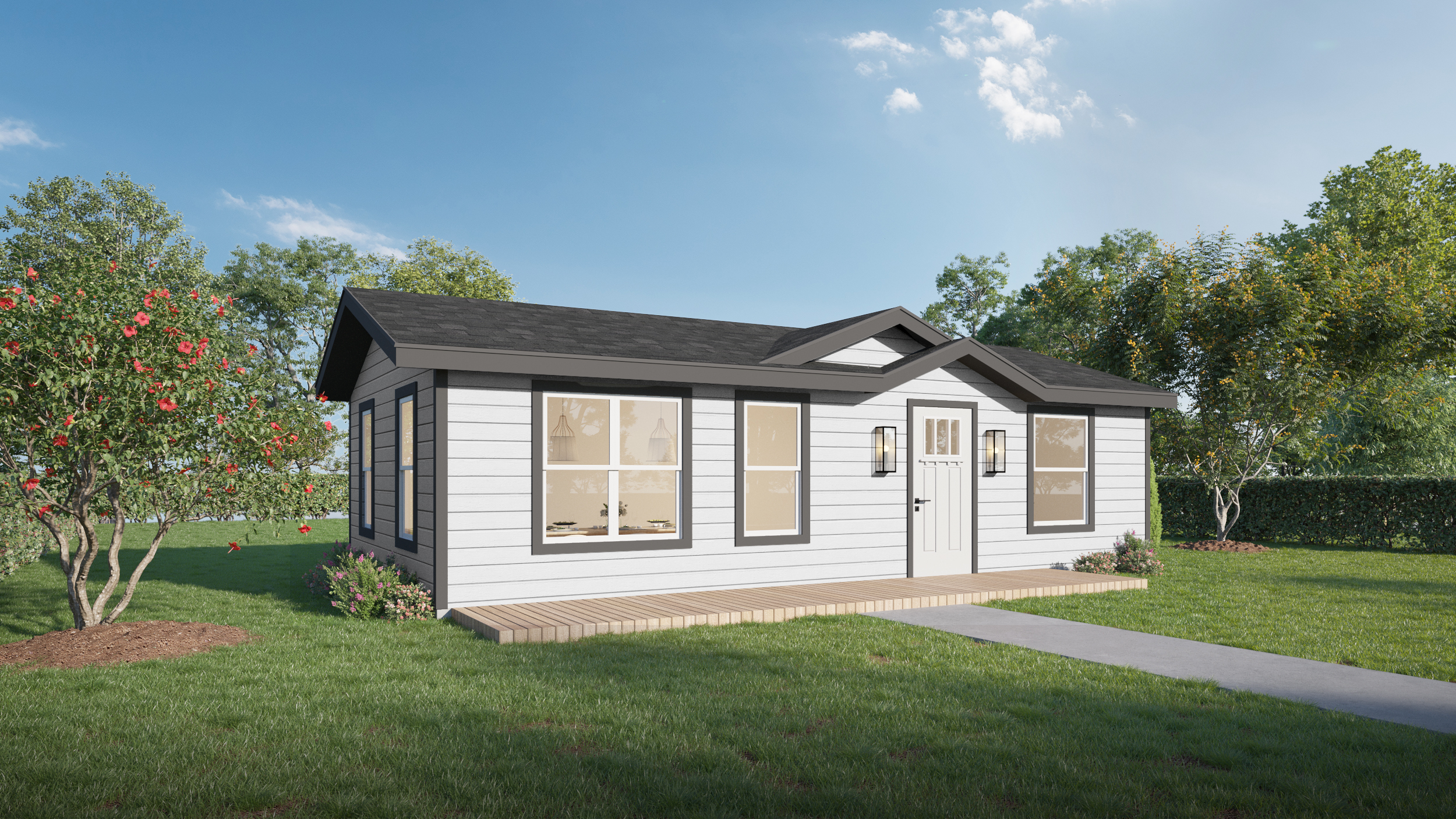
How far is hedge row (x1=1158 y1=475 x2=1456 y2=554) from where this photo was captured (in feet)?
56.6

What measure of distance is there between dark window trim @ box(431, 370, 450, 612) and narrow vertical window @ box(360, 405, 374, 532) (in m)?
3.20

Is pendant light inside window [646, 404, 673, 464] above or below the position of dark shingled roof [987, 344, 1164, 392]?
below

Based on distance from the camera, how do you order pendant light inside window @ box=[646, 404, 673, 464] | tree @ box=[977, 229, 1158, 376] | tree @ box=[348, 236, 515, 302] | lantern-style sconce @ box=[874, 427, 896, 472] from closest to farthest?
lantern-style sconce @ box=[874, 427, 896, 472]
pendant light inside window @ box=[646, 404, 673, 464]
tree @ box=[977, 229, 1158, 376]
tree @ box=[348, 236, 515, 302]

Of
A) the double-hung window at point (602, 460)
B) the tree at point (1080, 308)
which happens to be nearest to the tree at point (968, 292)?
the tree at point (1080, 308)

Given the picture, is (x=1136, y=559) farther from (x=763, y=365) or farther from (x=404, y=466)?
(x=404, y=466)

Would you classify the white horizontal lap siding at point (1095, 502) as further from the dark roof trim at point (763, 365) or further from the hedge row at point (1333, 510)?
the hedge row at point (1333, 510)

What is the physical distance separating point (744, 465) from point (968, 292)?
3549cm

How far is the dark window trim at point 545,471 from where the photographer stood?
878 centimetres

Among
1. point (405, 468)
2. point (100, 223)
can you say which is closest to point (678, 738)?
point (405, 468)

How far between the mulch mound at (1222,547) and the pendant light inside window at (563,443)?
1263 centimetres

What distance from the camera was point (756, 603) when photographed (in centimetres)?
872

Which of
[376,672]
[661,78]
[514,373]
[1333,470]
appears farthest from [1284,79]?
[376,672]

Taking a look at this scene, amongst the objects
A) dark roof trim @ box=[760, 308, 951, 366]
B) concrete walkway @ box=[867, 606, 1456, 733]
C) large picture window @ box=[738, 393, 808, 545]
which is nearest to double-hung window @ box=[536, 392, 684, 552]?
large picture window @ box=[738, 393, 808, 545]

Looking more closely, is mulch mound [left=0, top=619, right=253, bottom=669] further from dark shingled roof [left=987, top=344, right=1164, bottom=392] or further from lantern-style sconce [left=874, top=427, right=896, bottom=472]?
dark shingled roof [left=987, top=344, right=1164, bottom=392]
